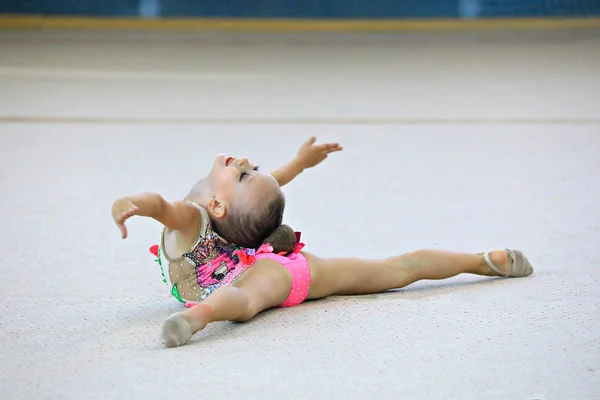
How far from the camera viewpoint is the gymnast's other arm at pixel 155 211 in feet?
4.32

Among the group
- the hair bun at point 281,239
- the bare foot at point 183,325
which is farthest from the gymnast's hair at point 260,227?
the bare foot at point 183,325

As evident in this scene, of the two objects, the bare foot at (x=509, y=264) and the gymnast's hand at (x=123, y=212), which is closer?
the gymnast's hand at (x=123, y=212)

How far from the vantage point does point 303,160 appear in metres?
1.80

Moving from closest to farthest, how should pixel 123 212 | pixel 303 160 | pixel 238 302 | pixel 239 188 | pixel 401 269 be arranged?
pixel 123 212, pixel 238 302, pixel 239 188, pixel 401 269, pixel 303 160

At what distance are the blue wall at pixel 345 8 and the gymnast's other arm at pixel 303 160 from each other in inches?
182

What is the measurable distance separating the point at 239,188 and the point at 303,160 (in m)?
0.31

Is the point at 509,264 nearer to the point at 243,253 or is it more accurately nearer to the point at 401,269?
the point at 401,269

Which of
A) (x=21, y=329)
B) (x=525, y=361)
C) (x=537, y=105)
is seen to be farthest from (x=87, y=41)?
(x=525, y=361)

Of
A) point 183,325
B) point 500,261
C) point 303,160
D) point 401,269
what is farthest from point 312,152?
point 183,325

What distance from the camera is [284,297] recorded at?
5.01 feet

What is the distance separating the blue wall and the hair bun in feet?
16.2

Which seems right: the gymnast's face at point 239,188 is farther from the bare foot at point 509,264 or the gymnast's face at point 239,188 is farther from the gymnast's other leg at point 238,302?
the bare foot at point 509,264

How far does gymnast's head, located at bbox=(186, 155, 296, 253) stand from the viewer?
1515 millimetres

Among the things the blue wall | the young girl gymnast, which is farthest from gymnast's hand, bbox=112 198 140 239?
the blue wall
